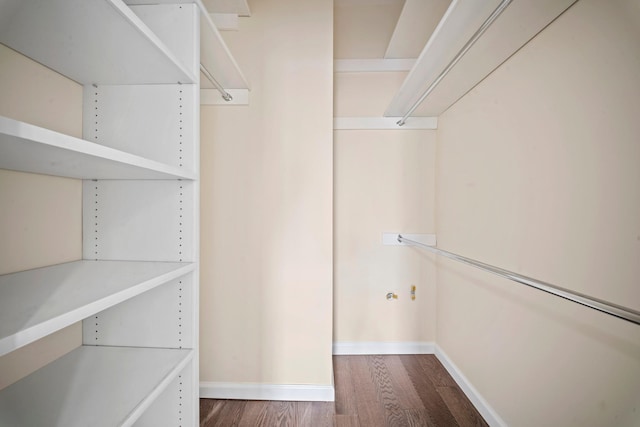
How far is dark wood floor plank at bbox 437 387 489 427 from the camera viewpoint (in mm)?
1494

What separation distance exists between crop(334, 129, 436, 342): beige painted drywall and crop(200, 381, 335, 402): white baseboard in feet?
1.78

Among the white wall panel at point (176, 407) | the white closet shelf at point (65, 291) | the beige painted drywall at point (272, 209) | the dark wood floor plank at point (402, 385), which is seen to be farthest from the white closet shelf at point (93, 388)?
the dark wood floor plank at point (402, 385)

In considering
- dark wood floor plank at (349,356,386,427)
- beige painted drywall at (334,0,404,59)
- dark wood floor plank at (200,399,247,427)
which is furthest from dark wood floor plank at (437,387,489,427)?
beige painted drywall at (334,0,404,59)

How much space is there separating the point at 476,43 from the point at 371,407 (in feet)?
6.19

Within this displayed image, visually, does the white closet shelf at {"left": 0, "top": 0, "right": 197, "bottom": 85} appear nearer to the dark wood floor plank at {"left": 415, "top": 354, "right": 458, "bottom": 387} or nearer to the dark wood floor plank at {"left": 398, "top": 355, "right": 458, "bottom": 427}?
the dark wood floor plank at {"left": 398, "top": 355, "right": 458, "bottom": 427}

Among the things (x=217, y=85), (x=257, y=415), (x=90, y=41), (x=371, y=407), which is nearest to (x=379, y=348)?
(x=371, y=407)

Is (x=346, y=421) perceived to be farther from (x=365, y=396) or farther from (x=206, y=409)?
(x=206, y=409)

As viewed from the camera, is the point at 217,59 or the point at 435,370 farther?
the point at 435,370

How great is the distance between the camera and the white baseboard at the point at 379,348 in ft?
7.22

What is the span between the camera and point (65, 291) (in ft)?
2.34

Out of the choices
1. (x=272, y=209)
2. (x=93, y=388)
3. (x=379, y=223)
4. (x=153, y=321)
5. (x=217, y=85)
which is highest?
(x=217, y=85)

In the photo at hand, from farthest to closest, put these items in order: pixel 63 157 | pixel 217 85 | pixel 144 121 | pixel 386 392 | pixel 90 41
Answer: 1. pixel 386 392
2. pixel 217 85
3. pixel 144 121
4. pixel 90 41
5. pixel 63 157

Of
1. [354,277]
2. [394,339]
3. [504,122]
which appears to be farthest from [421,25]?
[394,339]

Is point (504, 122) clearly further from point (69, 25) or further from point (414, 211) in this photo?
point (69, 25)
